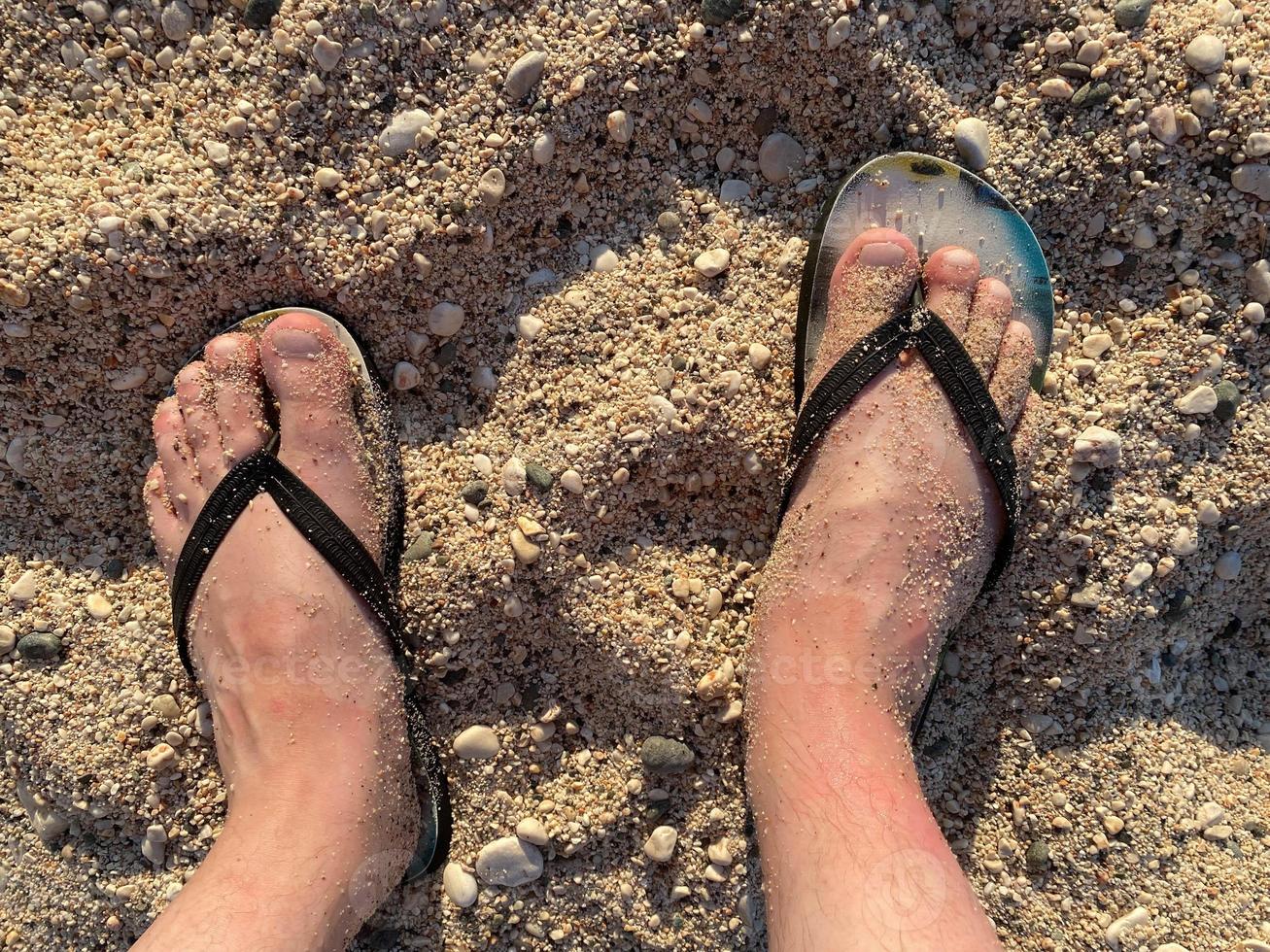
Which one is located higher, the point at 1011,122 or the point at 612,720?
the point at 1011,122

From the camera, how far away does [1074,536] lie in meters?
1.83

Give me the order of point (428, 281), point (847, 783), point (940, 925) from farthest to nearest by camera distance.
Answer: point (428, 281) < point (847, 783) < point (940, 925)

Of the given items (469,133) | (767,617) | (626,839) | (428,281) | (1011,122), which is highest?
(469,133)

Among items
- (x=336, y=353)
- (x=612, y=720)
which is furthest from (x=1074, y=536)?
→ (x=336, y=353)

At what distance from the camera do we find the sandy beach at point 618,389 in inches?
69.4

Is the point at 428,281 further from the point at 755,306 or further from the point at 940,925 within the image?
the point at 940,925

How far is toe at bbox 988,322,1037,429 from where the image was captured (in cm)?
184

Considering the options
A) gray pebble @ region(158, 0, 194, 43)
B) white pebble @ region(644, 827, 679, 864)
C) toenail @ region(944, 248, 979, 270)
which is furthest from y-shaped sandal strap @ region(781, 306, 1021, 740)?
gray pebble @ region(158, 0, 194, 43)

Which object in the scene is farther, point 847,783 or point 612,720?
point 612,720

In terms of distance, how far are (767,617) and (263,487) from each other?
1.15 metres

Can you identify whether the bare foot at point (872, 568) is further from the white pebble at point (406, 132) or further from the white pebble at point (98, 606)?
the white pebble at point (98, 606)

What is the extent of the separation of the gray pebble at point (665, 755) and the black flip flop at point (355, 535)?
463mm

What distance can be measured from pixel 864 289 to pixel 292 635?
1.46m

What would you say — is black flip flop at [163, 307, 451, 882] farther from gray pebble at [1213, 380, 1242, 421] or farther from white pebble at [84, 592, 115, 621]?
gray pebble at [1213, 380, 1242, 421]
